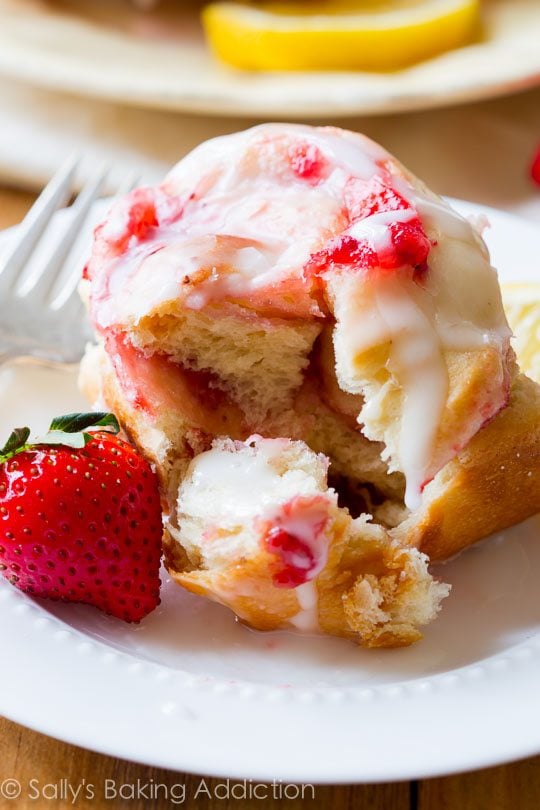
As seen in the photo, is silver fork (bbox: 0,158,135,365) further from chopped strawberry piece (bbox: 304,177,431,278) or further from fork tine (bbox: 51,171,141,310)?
chopped strawberry piece (bbox: 304,177,431,278)

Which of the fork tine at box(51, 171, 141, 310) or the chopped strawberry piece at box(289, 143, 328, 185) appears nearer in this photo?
the chopped strawberry piece at box(289, 143, 328, 185)

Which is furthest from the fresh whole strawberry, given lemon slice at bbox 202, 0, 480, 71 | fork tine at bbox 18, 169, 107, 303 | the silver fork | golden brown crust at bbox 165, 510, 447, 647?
lemon slice at bbox 202, 0, 480, 71

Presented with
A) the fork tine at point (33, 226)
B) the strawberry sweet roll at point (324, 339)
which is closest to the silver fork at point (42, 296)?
the fork tine at point (33, 226)

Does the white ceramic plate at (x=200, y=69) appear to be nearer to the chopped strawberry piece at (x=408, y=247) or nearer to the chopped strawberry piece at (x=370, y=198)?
the chopped strawberry piece at (x=370, y=198)

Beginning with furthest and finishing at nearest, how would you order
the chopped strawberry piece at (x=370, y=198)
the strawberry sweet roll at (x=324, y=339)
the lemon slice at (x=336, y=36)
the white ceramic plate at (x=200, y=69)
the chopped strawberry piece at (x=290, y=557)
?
the lemon slice at (x=336, y=36) → the white ceramic plate at (x=200, y=69) → the chopped strawberry piece at (x=370, y=198) → the strawberry sweet roll at (x=324, y=339) → the chopped strawberry piece at (x=290, y=557)

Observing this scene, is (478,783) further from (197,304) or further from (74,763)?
(197,304)

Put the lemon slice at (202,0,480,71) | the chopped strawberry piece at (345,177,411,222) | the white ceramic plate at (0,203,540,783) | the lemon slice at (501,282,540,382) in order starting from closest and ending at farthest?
the white ceramic plate at (0,203,540,783) < the chopped strawberry piece at (345,177,411,222) < the lemon slice at (501,282,540,382) < the lemon slice at (202,0,480,71)
